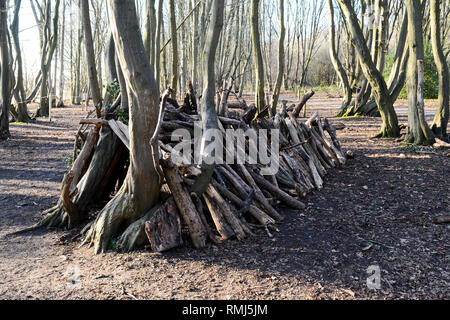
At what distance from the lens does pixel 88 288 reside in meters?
2.90

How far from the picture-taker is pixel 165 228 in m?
3.54

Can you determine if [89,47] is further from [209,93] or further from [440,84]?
[440,84]

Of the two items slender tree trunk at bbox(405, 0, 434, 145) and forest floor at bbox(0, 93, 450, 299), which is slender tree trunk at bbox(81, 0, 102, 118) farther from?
slender tree trunk at bbox(405, 0, 434, 145)

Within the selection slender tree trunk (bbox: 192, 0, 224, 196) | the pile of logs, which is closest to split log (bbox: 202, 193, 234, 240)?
the pile of logs

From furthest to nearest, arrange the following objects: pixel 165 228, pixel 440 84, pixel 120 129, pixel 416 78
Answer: pixel 440 84, pixel 416 78, pixel 120 129, pixel 165 228

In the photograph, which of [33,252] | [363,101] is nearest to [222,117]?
[33,252]

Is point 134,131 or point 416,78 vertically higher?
point 416,78

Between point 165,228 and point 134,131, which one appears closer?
point 134,131

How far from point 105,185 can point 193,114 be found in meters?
1.55

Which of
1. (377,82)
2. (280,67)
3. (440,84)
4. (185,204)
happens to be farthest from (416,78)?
(185,204)

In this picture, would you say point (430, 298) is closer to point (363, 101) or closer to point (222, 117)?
point (222, 117)

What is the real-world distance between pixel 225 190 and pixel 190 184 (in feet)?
1.51

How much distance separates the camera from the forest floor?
288 cm

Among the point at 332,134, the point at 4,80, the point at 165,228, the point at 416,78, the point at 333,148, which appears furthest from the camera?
the point at 4,80
